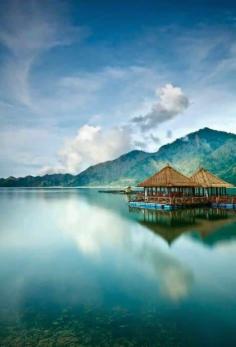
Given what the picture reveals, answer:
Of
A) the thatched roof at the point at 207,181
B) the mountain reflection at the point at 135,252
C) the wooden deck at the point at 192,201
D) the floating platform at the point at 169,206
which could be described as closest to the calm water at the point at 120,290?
the mountain reflection at the point at 135,252

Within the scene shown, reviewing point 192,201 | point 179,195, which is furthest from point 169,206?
point 179,195

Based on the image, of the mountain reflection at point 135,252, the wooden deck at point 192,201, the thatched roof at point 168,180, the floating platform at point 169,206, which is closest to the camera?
the mountain reflection at point 135,252

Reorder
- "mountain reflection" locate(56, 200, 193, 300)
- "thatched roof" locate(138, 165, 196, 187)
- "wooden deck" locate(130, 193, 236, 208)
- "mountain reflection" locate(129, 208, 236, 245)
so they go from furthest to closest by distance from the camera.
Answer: "thatched roof" locate(138, 165, 196, 187) → "wooden deck" locate(130, 193, 236, 208) → "mountain reflection" locate(129, 208, 236, 245) → "mountain reflection" locate(56, 200, 193, 300)

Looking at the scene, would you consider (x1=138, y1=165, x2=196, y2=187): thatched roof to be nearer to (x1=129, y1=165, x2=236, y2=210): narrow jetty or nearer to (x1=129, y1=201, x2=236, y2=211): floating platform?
(x1=129, y1=165, x2=236, y2=210): narrow jetty

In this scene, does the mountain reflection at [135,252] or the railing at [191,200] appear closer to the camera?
the mountain reflection at [135,252]

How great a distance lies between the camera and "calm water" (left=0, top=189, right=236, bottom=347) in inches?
360

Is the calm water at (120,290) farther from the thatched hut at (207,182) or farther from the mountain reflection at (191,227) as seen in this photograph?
the thatched hut at (207,182)

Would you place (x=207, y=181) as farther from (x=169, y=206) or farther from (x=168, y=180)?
(x=169, y=206)

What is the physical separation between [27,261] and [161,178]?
30200 millimetres

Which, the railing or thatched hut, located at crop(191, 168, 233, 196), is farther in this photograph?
thatched hut, located at crop(191, 168, 233, 196)

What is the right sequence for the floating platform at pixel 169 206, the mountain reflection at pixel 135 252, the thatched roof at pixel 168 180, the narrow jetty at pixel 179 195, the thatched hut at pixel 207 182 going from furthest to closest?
the thatched hut at pixel 207 182 < the thatched roof at pixel 168 180 < the narrow jetty at pixel 179 195 < the floating platform at pixel 169 206 < the mountain reflection at pixel 135 252

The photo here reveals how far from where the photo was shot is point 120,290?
12.9 meters

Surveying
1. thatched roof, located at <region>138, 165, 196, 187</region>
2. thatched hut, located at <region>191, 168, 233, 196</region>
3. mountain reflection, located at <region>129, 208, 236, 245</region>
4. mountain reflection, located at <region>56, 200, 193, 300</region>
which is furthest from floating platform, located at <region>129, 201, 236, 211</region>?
mountain reflection, located at <region>56, 200, 193, 300</region>

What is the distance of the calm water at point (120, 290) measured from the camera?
30.0ft
